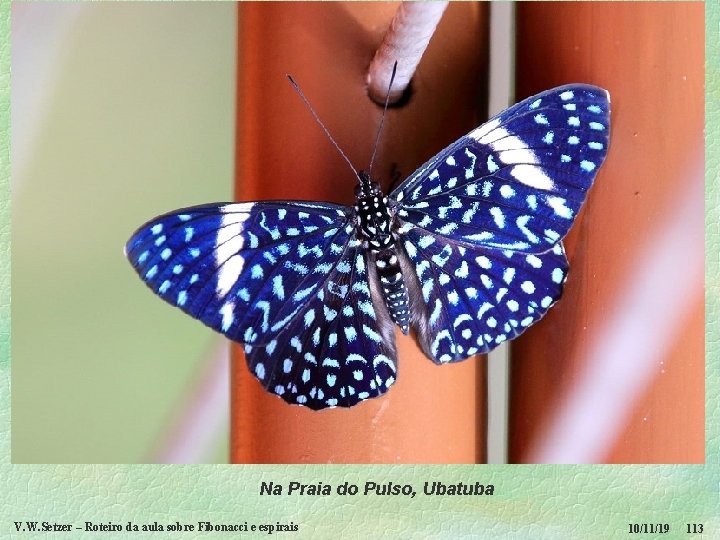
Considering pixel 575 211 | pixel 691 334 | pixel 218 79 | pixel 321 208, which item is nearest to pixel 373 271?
pixel 321 208

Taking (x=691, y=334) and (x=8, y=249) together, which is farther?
(x=8, y=249)

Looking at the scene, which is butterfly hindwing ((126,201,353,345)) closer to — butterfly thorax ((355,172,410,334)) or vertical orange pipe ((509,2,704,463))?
butterfly thorax ((355,172,410,334))

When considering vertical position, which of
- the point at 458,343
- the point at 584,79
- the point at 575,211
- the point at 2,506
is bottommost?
the point at 2,506

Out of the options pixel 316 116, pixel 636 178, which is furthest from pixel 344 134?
pixel 636 178

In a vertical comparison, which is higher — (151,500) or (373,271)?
(373,271)

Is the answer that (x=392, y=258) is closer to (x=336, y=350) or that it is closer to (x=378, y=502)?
(x=336, y=350)

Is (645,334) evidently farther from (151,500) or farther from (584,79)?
(151,500)
